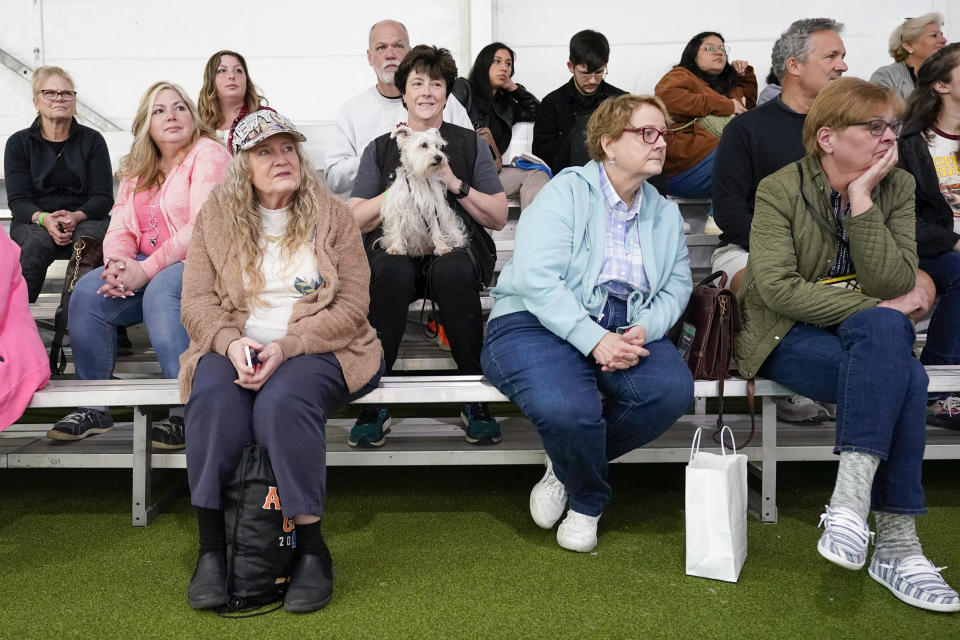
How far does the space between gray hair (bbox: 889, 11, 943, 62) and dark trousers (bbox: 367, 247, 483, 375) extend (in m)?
3.12

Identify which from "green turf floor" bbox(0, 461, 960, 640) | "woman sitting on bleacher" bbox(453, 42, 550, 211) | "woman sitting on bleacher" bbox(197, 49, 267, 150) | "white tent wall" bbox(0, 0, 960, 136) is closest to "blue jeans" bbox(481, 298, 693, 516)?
"green turf floor" bbox(0, 461, 960, 640)

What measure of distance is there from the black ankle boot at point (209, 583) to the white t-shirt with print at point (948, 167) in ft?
9.17

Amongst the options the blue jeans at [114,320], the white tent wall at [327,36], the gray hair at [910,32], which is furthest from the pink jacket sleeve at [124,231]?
the gray hair at [910,32]

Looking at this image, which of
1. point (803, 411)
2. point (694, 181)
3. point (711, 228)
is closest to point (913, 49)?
point (694, 181)

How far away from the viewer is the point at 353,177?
3.71 meters

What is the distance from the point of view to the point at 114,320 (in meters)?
3.00

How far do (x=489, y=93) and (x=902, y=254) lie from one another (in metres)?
2.89

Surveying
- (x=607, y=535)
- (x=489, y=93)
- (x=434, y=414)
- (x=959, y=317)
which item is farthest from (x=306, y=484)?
(x=489, y=93)

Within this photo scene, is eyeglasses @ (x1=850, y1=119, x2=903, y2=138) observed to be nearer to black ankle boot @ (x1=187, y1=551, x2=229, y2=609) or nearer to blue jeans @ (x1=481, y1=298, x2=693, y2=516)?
blue jeans @ (x1=481, y1=298, x2=693, y2=516)

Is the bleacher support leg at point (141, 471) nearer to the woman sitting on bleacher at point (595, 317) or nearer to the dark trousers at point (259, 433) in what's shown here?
the dark trousers at point (259, 433)

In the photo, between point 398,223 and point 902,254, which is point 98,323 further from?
point 902,254

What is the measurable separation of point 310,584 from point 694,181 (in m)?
3.10

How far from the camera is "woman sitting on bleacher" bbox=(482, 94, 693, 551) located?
2.43m

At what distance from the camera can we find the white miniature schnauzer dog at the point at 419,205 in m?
3.11
